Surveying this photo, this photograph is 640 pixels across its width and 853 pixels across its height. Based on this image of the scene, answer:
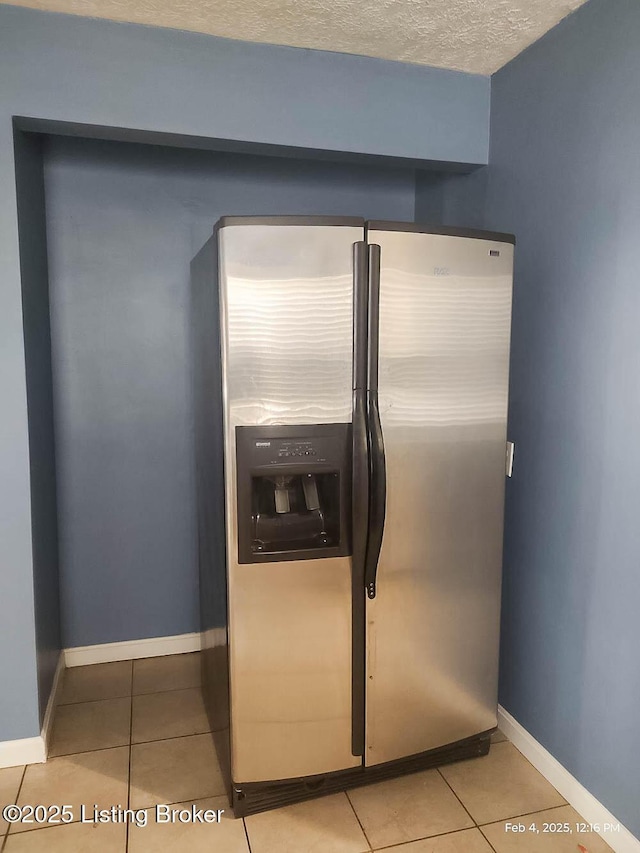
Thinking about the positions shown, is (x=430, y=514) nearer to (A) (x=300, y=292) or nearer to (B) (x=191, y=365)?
(A) (x=300, y=292)

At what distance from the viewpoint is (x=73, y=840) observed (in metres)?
1.98

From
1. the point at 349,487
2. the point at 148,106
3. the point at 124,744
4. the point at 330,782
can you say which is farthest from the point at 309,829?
the point at 148,106

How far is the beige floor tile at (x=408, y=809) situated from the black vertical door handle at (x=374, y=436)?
31.3 inches

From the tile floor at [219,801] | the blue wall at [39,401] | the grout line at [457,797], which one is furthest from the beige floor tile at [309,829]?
the blue wall at [39,401]

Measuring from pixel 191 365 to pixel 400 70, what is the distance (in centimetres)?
143

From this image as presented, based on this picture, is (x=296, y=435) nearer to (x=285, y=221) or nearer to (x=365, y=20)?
(x=285, y=221)

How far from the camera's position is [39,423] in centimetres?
243

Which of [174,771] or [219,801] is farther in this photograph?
[174,771]

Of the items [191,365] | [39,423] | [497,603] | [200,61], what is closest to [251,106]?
[200,61]

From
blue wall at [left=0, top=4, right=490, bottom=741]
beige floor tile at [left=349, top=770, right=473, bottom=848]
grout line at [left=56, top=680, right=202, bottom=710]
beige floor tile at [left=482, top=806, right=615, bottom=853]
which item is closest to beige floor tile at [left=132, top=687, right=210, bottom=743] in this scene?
grout line at [left=56, top=680, right=202, bottom=710]

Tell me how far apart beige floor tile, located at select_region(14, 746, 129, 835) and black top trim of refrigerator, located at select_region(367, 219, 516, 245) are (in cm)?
197

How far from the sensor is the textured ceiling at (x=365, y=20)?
1968 mm

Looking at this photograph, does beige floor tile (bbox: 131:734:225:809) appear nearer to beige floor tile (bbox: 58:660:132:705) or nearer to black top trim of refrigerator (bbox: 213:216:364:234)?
beige floor tile (bbox: 58:660:132:705)

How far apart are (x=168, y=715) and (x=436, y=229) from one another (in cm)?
207
